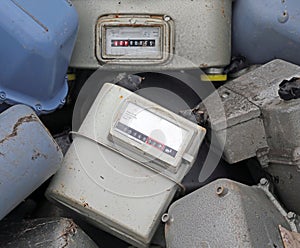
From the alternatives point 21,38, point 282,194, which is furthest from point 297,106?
point 21,38

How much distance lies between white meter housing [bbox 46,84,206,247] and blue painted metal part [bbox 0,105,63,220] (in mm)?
87

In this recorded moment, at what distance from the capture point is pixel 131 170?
131cm

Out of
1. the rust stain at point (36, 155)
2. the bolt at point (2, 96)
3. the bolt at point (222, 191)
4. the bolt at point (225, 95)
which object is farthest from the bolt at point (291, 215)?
the bolt at point (2, 96)

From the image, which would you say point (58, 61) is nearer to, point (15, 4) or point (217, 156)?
point (15, 4)

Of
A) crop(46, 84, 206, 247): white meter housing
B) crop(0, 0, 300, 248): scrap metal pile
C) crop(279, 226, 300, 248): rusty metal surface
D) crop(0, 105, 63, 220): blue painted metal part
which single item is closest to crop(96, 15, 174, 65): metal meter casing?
crop(0, 0, 300, 248): scrap metal pile

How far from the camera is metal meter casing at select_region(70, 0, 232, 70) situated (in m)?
1.47

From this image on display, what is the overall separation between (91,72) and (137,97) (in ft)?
0.83

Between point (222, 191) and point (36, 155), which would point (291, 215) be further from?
point (36, 155)

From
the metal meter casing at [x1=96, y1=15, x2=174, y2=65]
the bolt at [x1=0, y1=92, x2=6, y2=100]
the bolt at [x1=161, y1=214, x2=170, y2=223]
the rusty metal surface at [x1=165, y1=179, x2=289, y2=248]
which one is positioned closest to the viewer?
the rusty metal surface at [x1=165, y1=179, x2=289, y2=248]

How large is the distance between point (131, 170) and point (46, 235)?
9.5 inches

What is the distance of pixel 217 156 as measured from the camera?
4.61 ft

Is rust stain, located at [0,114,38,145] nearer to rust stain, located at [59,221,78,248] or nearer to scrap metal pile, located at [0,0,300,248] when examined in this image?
scrap metal pile, located at [0,0,300,248]

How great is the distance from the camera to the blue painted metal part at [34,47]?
1291 millimetres

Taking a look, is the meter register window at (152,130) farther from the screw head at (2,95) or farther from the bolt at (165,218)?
the screw head at (2,95)
